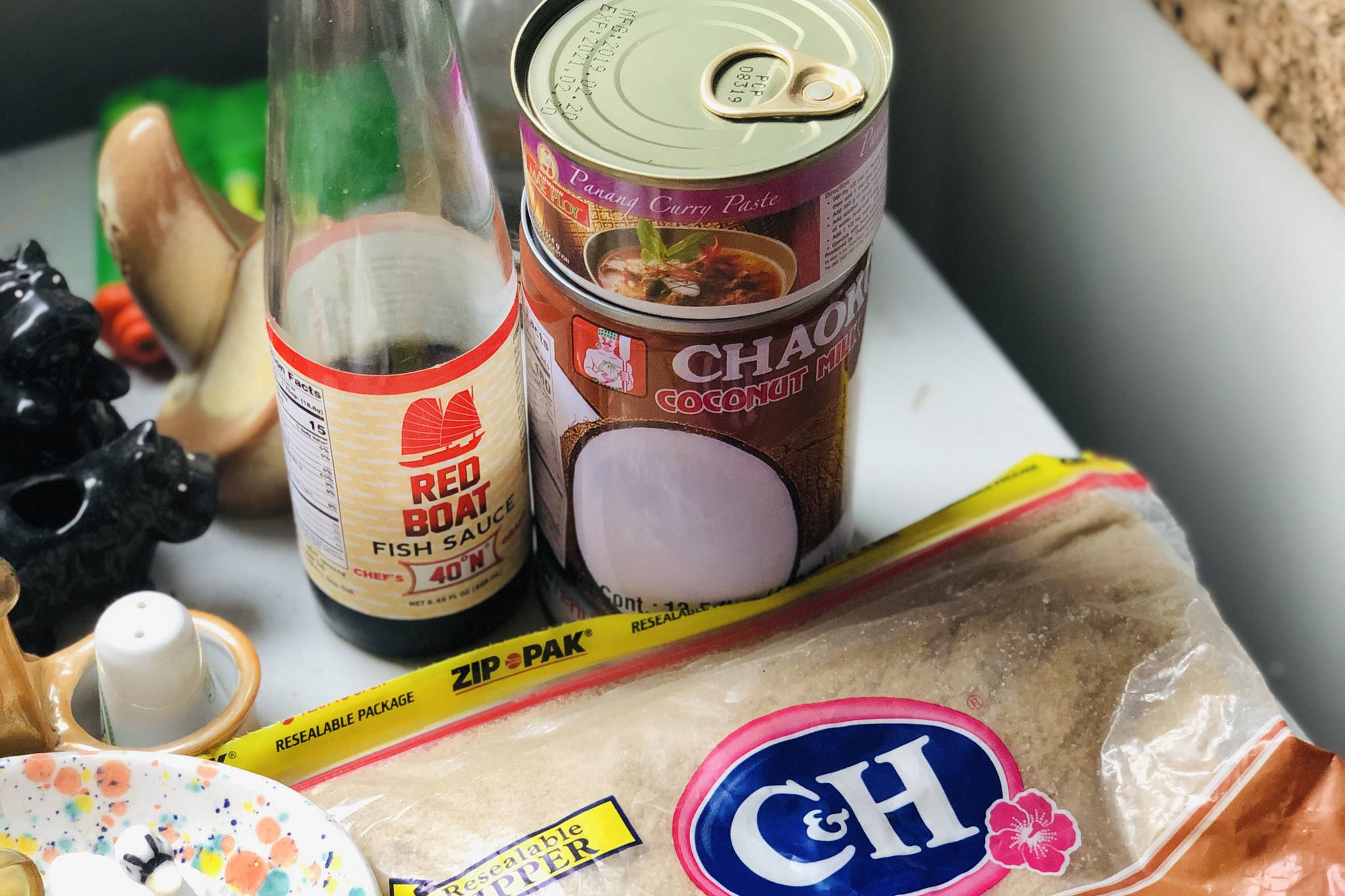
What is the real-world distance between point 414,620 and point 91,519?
120 millimetres

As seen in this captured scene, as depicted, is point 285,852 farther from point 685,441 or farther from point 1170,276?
point 1170,276

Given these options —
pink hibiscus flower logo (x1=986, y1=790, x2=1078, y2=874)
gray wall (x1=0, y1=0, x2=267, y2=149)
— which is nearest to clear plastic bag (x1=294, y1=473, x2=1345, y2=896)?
pink hibiscus flower logo (x1=986, y1=790, x2=1078, y2=874)

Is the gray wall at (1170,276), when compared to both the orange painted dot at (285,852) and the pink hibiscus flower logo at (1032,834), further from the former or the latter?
the orange painted dot at (285,852)

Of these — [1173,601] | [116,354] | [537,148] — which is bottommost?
[116,354]

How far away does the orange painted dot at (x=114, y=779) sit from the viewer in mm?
424

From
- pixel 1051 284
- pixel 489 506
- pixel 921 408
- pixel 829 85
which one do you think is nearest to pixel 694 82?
pixel 829 85

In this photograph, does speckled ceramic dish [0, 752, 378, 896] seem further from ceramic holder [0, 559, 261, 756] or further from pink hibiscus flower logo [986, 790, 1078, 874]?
pink hibiscus flower logo [986, 790, 1078, 874]

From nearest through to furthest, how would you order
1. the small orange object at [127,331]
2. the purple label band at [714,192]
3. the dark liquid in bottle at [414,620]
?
1. the purple label band at [714,192]
2. the dark liquid in bottle at [414,620]
3. the small orange object at [127,331]

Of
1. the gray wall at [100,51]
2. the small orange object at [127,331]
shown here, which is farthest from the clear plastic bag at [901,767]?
the gray wall at [100,51]

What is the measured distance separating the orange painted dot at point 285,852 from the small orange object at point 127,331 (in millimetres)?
305

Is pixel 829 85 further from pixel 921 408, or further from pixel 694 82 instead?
pixel 921 408

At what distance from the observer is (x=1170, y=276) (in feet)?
2.15

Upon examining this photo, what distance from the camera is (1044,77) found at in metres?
0.71

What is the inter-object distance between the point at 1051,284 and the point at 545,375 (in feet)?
1.32
